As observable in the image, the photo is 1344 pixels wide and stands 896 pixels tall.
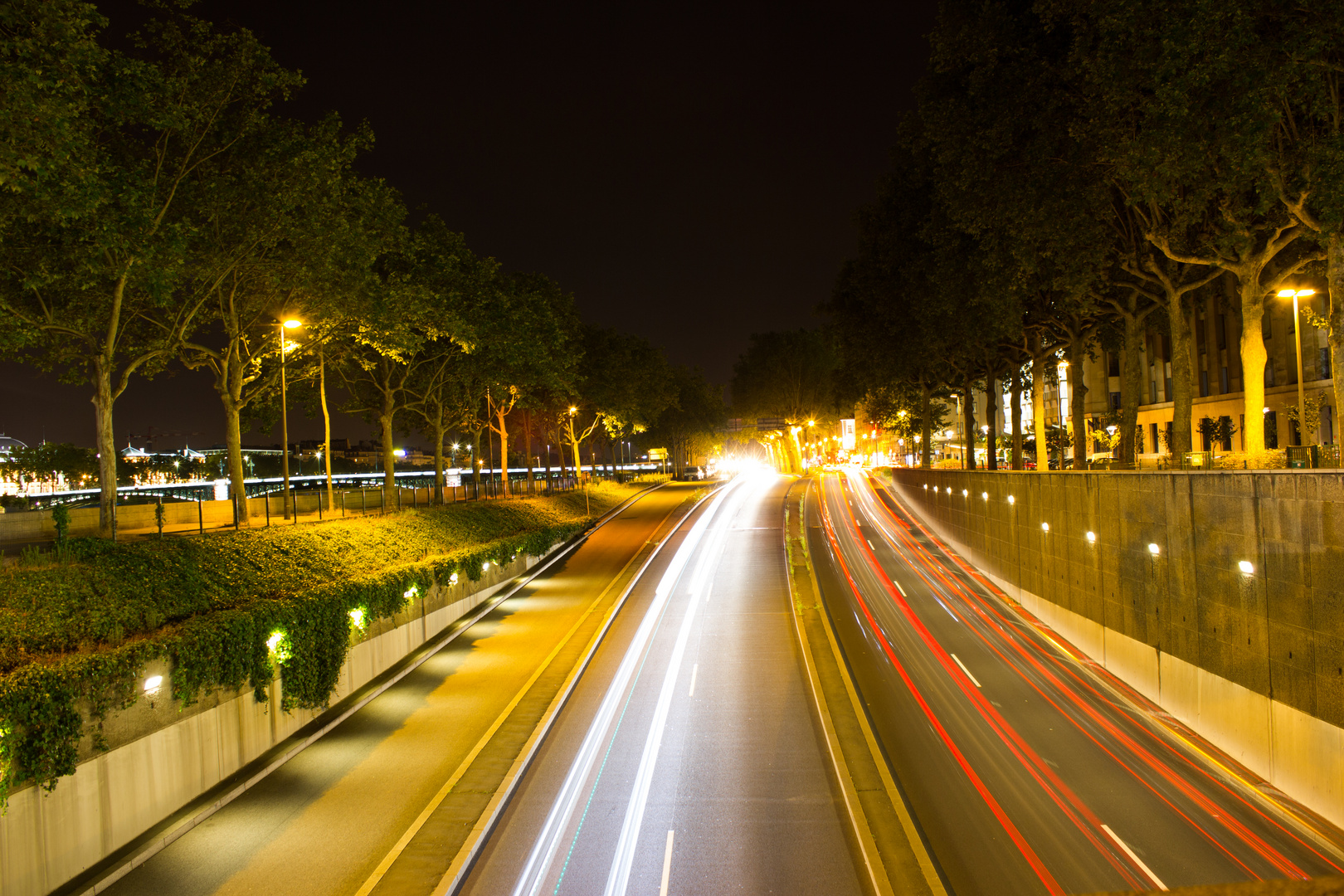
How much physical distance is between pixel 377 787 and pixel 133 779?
4.33 meters

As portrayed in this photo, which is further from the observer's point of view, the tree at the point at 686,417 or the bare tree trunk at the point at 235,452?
the tree at the point at 686,417

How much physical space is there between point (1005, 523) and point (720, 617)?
12.4 meters

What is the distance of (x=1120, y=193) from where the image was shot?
28531 mm

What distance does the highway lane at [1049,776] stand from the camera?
12.0 m

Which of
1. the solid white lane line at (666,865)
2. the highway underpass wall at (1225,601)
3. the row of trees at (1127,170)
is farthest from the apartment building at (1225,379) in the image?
the solid white lane line at (666,865)

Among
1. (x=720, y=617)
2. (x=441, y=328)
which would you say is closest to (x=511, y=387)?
(x=441, y=328)

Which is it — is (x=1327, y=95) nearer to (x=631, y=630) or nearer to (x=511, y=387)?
(x=631, y=630)

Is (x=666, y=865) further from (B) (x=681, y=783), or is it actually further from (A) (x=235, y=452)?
(A) (x=235, y=452)

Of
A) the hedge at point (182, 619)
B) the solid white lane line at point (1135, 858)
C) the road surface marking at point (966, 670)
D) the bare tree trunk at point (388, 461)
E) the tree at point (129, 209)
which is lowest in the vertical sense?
the solid white lane line at point (1135, 858)

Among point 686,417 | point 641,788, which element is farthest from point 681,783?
point 686,417

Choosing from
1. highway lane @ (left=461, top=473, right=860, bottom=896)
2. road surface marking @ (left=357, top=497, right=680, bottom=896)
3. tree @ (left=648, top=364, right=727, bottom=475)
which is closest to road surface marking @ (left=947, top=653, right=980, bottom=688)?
highway lane @ (left=461, top=473, right=860, bottom=896)

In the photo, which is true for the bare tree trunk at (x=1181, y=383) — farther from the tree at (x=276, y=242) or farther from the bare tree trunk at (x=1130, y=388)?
the tree at (x=276, y=242)

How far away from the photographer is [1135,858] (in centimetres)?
1210

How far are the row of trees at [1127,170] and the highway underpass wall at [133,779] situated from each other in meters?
A: 25.2
